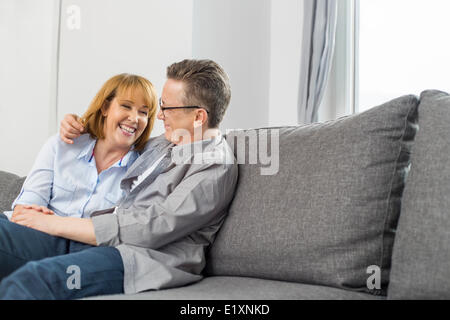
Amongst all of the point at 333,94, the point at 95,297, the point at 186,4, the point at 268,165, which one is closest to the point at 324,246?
the point at 268,165

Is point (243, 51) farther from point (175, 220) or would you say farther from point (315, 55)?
point (175, 220)

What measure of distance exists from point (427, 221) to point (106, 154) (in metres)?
1.17

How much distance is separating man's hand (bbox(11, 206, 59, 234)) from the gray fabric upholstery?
14.8 inches

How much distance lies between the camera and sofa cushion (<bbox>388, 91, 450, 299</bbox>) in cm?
103

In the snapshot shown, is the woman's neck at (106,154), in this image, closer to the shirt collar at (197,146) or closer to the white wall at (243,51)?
the shirt collar at (197,146)

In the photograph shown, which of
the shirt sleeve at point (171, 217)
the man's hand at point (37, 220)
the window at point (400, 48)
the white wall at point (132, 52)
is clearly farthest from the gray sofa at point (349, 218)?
the white wall at point (132, 52)

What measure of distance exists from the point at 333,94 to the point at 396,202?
192 cm

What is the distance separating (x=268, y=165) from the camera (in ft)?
4.75

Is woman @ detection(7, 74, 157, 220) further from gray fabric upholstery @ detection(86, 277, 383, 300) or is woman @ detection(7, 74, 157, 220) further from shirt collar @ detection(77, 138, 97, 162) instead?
gray fabric upholstery @ detection(86, 277, 383, 300)

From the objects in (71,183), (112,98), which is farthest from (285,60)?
(71,183)

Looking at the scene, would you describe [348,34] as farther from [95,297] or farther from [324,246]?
[95,297]

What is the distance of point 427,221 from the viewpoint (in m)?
1.08

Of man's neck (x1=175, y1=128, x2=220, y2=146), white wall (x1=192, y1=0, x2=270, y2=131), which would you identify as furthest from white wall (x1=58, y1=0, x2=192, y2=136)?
man's neck (x1=175, y1=128, x2=220, y2=146)

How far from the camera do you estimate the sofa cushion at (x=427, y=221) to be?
1.03m
